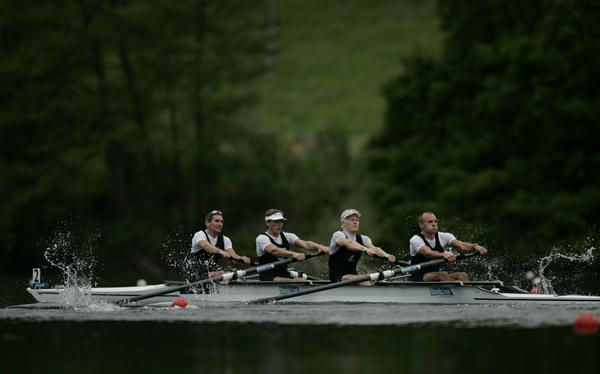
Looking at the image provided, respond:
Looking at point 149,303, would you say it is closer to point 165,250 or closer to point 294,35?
point 165,250

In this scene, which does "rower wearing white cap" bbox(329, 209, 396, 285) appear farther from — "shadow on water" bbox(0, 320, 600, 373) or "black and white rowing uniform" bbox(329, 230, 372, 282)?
"shadow on water" bbox(0, 320, 600, 373)

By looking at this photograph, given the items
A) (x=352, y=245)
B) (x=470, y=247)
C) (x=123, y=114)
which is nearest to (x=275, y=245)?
(x=352, y=245)

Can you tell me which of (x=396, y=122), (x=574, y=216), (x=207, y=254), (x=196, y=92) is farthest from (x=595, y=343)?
(x=196, y=92)

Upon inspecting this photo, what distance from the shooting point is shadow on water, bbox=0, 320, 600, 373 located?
42.6 feet

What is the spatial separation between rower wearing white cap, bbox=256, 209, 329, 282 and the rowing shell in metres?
0.43

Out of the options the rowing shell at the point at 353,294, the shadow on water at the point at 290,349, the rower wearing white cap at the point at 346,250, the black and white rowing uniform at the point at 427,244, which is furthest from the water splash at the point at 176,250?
the shadow on water at the point at 290,349

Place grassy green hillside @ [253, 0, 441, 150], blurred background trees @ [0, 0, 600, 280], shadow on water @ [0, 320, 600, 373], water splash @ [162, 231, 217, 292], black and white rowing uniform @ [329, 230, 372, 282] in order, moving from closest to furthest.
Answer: shadow on water @ [0, 320, 600, 373] → black and white rowing uniform @ [329, 230, 372, 282] → blurred background trees @ [0, 0, 600, 280] → water splash @ [162, 231, 217, 292] → grassy green hillside @ [253, 0, 441, 150]

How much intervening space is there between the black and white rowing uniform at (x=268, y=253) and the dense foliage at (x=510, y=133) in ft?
39.8

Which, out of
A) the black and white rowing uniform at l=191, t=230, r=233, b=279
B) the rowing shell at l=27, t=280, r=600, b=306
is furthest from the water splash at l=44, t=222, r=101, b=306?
the black and white rowing uniform at l=191, t=230, r=233, b=279

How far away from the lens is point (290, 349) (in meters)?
14.4

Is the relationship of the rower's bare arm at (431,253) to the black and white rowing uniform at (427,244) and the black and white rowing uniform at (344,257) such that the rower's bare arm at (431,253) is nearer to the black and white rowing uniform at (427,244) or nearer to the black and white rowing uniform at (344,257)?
the black and white rowing uniform at (427,244)

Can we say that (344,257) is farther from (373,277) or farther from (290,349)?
(290,349)

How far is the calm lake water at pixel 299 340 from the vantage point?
43.0 ft

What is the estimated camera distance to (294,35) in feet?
306
